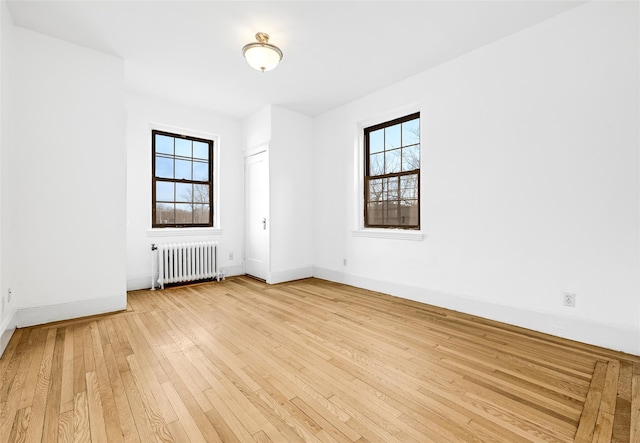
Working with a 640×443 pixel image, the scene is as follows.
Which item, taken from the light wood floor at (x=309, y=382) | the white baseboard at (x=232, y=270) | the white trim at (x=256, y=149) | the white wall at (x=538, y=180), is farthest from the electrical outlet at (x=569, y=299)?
the white baseboard at (x=232, y=270)

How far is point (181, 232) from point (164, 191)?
2.37 feet

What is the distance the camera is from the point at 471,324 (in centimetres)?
298

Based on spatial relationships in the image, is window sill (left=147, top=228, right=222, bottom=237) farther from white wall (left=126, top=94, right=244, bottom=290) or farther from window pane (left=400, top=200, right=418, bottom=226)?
window pane (left=400, top=200, right=418, bottom=226)

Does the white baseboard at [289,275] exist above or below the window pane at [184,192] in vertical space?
below

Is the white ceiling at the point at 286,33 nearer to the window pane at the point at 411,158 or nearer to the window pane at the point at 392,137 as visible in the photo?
the window pane at the point at 392,137

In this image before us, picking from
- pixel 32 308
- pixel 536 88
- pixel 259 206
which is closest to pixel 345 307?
pixel 259 206

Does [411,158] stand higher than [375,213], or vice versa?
[411,158]

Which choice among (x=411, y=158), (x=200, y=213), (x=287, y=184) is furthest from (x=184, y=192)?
(x=411, y=158)

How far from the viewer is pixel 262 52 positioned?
117 inches

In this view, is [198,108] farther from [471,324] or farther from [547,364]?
[547,364]

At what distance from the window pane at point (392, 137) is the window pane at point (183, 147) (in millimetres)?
3345

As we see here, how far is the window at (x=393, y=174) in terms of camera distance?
13.1 feet

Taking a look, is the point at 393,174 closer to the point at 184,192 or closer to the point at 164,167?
the point at 184,192

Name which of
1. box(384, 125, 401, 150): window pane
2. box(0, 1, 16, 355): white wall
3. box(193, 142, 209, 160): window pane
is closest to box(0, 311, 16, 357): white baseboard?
box(0, 1, 16, 355): white wall
